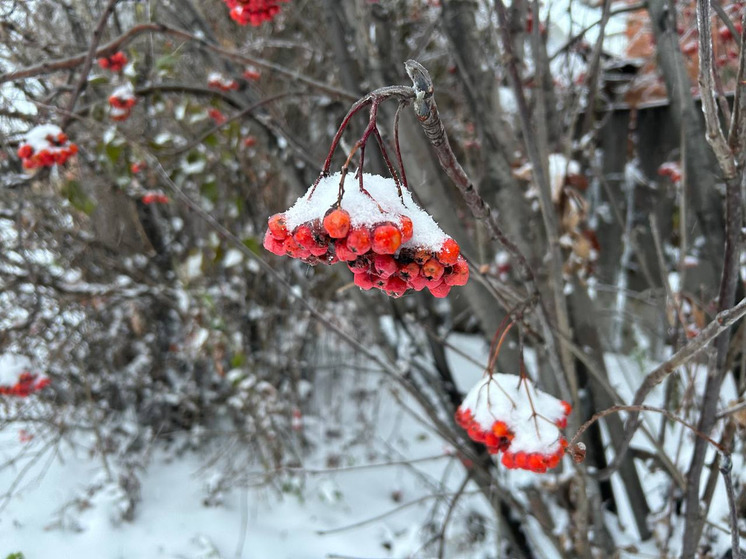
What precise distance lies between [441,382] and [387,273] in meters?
1.63

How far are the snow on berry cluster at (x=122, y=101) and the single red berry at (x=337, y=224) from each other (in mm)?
1585

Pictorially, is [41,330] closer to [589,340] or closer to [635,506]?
[589,340]

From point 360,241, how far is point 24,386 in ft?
7.56

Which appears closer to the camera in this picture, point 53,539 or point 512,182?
point 512,182

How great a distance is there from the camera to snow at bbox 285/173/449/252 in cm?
59

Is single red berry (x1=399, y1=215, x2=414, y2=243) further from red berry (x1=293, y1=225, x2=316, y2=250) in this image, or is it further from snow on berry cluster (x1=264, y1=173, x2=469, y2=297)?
red berry (x1=293, y1=225, x2=316, y2=250)

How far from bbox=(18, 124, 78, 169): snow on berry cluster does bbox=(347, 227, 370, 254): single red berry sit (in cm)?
142

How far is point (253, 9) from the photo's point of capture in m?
1.52

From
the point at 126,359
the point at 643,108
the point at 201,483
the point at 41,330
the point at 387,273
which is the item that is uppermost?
the point at 643,108

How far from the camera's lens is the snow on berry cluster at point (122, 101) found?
1816 mm

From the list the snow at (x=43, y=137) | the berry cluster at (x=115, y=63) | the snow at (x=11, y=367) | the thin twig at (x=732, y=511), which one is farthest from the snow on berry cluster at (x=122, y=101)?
the thin twig at (x=732, y=511)

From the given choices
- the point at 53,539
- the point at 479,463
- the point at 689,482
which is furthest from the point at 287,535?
the point at 689,482

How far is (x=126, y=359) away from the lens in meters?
3.53

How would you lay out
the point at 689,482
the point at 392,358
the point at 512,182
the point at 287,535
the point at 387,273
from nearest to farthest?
1. the point at 387,273
2. the point at 689,482
3. the point at 512,182
4. the point at 392,358
5. the point at 287,535
